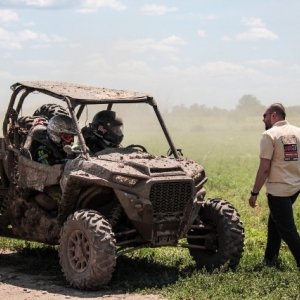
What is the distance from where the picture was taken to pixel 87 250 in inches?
422

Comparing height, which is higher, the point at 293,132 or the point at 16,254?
the point at 293,132

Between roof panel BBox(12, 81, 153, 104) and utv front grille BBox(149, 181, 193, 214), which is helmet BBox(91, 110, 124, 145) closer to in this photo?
roof panel BBox(12, 81, 153, 104)

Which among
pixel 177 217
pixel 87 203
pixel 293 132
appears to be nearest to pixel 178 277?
pixel 177 217

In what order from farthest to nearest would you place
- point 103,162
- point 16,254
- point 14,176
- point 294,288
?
point 16,254 → point 14,176 → point 103,162 → point 294,288

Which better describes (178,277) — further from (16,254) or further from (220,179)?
(220,179)

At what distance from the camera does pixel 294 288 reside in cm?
1001

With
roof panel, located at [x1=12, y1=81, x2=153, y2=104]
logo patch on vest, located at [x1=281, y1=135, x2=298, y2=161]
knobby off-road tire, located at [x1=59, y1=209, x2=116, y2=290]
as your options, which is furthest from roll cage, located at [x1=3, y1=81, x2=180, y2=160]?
logo patch on vest, located at [x1=281, y1=135, x2=298, y2=161]

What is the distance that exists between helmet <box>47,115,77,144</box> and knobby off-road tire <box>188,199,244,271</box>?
194 centimetres

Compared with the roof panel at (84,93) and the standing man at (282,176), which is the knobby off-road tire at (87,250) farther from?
the standing man at (282,176)

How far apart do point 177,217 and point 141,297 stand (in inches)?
49.7

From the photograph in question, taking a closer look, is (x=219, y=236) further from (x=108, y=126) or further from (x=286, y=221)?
(x=108, y=126)

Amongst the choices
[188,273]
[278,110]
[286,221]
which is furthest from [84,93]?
[286,221]

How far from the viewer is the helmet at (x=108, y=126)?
12.2 meters

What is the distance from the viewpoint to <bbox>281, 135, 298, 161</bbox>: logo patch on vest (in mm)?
11508
